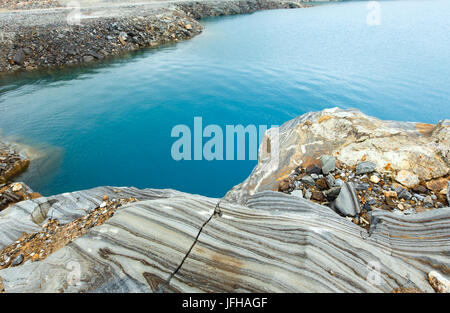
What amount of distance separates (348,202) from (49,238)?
7105 mm

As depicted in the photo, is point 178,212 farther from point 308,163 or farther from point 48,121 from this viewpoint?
point 48,121

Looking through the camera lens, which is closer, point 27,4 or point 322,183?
point 322,183

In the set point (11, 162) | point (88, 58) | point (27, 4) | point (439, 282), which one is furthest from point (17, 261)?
point (27, 4)

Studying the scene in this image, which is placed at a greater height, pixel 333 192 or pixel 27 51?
pixel 27 51

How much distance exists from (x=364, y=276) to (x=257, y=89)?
52.8 feet

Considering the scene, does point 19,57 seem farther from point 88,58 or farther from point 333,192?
point 333,192

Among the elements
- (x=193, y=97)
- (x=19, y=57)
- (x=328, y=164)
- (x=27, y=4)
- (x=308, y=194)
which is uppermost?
(x=27, y=4)

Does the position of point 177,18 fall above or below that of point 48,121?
above

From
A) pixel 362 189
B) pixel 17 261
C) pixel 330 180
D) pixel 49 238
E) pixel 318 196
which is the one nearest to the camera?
pixel 17 261

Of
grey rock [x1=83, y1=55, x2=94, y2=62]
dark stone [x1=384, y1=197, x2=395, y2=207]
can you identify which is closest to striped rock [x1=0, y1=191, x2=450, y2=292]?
dark stone [x1=384, y1=197, x2=395, y2=207]

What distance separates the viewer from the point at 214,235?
434 cm

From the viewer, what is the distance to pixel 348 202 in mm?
5184
